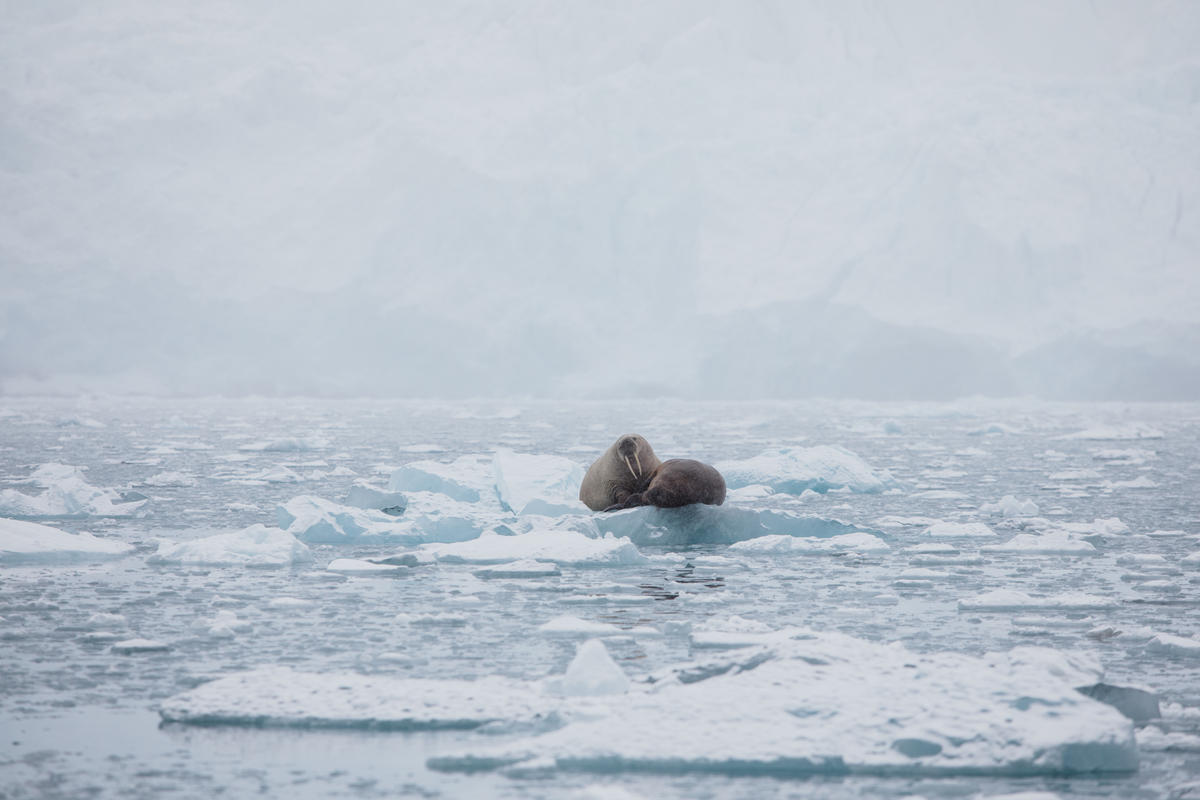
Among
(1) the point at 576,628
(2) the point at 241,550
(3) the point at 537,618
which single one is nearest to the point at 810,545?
(3) the point at 537,618

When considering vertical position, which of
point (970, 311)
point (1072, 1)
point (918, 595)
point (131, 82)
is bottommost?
point (918, 595)

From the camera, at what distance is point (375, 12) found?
44.0 m

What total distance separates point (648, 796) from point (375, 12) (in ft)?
145

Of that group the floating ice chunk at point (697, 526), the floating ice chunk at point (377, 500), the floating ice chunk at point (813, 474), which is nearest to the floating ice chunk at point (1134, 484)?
the floating ice chunk at point (813, 474)

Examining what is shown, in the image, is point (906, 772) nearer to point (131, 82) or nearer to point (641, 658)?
point (641, 658)

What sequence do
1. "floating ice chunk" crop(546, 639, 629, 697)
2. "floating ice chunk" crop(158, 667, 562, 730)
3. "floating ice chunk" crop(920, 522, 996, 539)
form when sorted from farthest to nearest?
"floating ice chunk" crop(920, 522, 996, 539) < "floating ice chunk" crop(546, 639, 629, 697) < "floating ice chunk" crop(158, 667, 562, 730)

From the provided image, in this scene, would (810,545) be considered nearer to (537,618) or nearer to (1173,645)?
(537,618)

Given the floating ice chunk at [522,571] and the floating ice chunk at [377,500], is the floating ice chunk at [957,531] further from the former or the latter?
the floating ice chunk at [377,500]

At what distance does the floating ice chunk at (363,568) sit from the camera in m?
5.78

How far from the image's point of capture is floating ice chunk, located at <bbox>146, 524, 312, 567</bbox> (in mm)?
5879

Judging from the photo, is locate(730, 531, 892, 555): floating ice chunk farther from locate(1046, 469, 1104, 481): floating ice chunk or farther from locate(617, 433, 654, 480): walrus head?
locate(1046, 469, 1104, 481): floating ice chunk

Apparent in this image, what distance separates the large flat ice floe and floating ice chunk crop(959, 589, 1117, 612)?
1.27 metres

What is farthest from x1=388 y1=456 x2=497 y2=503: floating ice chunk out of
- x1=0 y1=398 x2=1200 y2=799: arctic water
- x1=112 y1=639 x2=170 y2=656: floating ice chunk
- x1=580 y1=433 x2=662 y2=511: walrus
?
x1=112 y1=639 x2=170 y2=656: floating ice chunk

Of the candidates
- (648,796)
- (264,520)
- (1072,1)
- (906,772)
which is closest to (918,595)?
(906,772)
